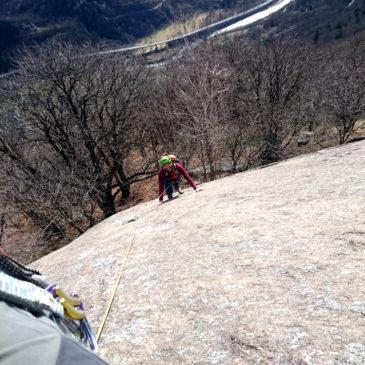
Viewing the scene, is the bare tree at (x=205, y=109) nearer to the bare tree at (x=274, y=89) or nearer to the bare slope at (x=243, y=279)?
the bare tree at (x=274, y=89)

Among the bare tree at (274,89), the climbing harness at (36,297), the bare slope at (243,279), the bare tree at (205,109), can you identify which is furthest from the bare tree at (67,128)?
the climbing harness at (36,297)

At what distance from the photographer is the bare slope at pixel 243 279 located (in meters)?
3.65

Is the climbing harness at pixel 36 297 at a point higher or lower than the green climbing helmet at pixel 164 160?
higher

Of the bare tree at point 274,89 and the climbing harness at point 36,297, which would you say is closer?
the climbing harness at point 36,297

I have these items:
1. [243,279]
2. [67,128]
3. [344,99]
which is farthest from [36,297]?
[344,99]

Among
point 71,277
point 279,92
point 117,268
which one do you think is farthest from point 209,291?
point 279,92

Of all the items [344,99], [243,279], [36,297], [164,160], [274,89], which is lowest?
[344,99]

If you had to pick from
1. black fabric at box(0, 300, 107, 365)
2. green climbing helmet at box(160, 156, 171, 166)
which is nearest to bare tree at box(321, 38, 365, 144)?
green climbing helmet at box(160, 156, 171, 166)

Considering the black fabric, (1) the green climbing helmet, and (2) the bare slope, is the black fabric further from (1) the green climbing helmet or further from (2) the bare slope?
(1) the green climbing helmet

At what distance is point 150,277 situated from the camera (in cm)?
545

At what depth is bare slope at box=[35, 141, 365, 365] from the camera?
12.0 feet

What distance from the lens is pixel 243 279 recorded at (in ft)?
15.5

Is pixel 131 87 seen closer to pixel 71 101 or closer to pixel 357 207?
pixel 71 101

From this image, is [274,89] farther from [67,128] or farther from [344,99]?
[67,128]
